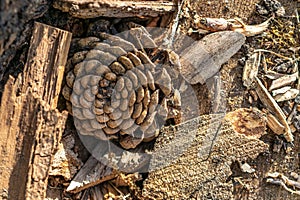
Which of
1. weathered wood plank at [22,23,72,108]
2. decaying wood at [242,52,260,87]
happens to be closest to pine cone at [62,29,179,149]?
weathered wood plank at [22,23,72,108]

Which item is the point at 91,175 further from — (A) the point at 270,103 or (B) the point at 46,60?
(A) the point at 270,103

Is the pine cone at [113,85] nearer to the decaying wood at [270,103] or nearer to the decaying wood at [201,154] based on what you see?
the decaying wood at [201,154]

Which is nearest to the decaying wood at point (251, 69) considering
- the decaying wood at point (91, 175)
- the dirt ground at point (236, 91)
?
the dirt ground at point (236, 91)

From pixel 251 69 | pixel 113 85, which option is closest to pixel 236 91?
pixel 251 69

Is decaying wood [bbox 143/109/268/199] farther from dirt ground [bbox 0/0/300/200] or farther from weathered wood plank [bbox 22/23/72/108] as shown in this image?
weathered wood plank [bbox 22/23/72/108]

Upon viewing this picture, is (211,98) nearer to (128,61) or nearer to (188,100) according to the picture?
(188,100)

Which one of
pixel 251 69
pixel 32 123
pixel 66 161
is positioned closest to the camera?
pixel 32 123
